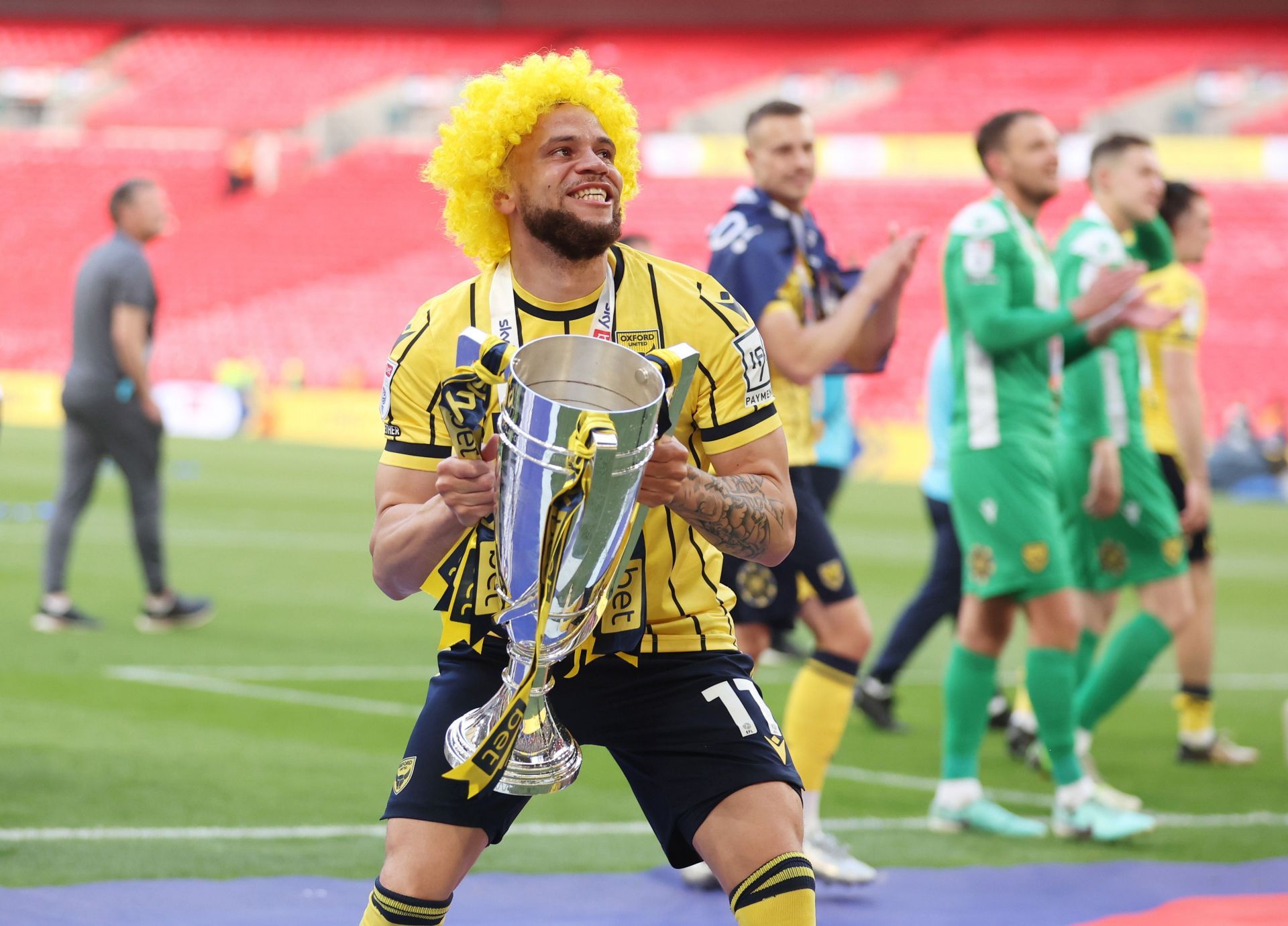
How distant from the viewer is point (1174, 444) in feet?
23.5

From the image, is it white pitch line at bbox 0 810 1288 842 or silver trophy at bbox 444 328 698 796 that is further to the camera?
white pitch line at bbox 0 810 1288 842

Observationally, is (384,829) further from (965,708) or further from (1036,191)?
(1036,191)

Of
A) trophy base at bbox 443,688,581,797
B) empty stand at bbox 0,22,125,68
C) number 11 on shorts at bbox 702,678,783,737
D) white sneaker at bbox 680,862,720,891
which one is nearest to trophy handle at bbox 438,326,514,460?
trophy base at bbox 443,688,581,797

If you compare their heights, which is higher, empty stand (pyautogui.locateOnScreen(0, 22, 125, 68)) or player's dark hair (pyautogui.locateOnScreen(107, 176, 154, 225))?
empty stand (pyautogui.locateOnScreen(0, 22, 125, 68))

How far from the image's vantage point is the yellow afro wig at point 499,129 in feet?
11.2

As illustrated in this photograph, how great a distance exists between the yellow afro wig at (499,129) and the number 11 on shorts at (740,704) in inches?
40.8

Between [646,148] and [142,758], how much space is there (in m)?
31.7

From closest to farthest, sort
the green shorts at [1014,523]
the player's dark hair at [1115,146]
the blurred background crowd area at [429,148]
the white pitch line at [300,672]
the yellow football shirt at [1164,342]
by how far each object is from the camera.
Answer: the green shorts at [1014,523]
the player's dark hair at [1115,146]
the yellow football shirt at [1164,342]
the white pitch line at [300,672]
the blurred background crowd area at [429,148]

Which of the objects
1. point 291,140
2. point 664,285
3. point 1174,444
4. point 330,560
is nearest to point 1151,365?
point 1174,444

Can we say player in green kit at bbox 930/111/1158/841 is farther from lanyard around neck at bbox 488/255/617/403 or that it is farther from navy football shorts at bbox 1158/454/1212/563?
lanyard around neck at bbox 488/255/617/403

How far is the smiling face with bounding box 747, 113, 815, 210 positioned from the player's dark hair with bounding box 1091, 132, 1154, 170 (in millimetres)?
1786

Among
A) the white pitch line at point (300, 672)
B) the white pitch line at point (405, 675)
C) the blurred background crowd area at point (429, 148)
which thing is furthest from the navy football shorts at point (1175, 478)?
the blurred background crowd area at point (429, 148)

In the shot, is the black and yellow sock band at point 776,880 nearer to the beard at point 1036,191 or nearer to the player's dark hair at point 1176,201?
the beard at point 1036,191

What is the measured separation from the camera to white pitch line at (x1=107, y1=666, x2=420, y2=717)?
304 inches
